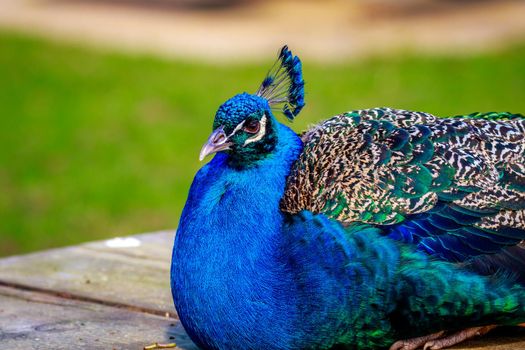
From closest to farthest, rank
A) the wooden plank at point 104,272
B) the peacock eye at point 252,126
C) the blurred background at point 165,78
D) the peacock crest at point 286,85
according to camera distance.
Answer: the peacock eye at point 252,126, the peacock crest at point 286,85, the wooden plank at point 104,272, the blurred background at point 165,78

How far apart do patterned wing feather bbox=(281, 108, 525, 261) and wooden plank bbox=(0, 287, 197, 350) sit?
676 millimetres

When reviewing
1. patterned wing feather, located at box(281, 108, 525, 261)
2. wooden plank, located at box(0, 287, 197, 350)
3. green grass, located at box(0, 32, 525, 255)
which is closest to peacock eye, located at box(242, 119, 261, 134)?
patterned wing feather, located at box(281, 108, 525, 261)

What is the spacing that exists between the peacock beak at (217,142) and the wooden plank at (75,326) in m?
0.66

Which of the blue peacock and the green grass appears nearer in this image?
the blue peacock

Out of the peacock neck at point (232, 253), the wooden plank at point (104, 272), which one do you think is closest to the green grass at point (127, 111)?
the wooden plank at point (104, 272)

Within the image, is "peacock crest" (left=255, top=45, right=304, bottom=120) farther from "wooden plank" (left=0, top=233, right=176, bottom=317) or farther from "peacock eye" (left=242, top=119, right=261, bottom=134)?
"wooden plank" (left=0, top=233, right=176, bottom=317)

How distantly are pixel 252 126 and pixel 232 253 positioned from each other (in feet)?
1.17

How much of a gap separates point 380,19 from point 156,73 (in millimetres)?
3680

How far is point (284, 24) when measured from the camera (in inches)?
487

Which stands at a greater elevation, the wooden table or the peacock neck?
the peacock neck

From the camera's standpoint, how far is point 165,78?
9.84m

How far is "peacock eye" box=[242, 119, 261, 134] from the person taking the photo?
287 centimetres

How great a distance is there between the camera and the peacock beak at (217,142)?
2812mm

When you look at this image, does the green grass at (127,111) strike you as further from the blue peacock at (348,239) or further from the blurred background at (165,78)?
the blue peacock at (348,239)
